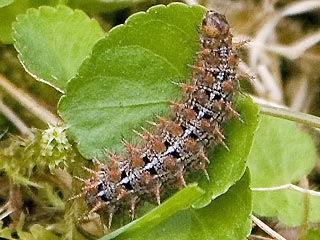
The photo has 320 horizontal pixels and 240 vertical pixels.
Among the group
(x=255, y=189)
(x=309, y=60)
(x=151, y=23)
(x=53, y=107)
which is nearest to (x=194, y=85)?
A: (x=151, y=23)

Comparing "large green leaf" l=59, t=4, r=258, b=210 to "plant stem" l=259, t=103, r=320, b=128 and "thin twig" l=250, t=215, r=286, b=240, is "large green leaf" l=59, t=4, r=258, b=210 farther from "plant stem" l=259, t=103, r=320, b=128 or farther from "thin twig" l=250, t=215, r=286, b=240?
"thin twig" l=250, t=215, r=286, b=240

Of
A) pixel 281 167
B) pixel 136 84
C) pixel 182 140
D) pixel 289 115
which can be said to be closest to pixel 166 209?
pixel 182 140

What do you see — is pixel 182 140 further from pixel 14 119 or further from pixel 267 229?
pixel 14 119

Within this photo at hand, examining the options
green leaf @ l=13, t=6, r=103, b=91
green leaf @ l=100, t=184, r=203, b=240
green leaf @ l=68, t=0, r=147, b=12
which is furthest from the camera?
green leaf @ l=68, t=0, r=147, b=12

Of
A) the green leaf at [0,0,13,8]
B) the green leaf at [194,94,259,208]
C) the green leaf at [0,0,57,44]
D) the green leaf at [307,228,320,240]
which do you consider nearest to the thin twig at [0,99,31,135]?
the green leaf at [0,0,57,44]

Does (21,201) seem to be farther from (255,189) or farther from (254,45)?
(254,45)

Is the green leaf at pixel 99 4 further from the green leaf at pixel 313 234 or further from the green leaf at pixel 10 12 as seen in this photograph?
the green leaf at pixel 313 234
